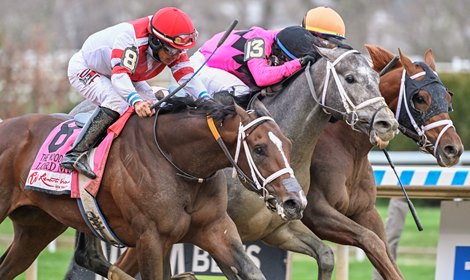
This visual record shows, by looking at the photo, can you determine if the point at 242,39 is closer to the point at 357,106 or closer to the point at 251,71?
the point at 251,71

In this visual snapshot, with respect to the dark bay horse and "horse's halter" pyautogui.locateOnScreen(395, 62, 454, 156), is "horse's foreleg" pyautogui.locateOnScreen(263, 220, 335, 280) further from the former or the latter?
"horse's halter" pyautogui.locateOnScreen(395, 62, 454, 156)

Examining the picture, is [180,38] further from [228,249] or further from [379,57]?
[379,57]

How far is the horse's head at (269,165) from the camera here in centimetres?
578

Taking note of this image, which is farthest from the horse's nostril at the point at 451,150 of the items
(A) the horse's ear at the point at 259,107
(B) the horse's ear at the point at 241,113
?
(B) the horse's ear at the point at 241,113

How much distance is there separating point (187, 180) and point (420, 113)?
5.48ft

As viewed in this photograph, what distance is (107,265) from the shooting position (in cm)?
731

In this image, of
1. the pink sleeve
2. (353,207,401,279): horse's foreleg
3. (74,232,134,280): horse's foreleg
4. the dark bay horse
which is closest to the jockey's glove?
the pink sleeve

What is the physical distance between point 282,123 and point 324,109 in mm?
309

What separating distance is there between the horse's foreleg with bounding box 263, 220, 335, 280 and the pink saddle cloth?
119 cm

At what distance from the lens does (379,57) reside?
7551 mm

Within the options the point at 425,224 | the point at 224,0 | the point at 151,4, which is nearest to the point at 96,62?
the point at 425,224

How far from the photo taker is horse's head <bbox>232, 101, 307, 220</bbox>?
5.78 m

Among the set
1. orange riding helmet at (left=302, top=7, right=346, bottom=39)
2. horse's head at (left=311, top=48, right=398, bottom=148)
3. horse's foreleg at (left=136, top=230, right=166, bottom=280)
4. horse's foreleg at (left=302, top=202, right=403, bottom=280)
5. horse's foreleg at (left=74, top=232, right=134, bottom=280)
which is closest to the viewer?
horse's foreleg at (left=136, top=230, right=166, bottom=280)

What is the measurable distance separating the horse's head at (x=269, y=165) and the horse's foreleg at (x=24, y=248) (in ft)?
6.49
